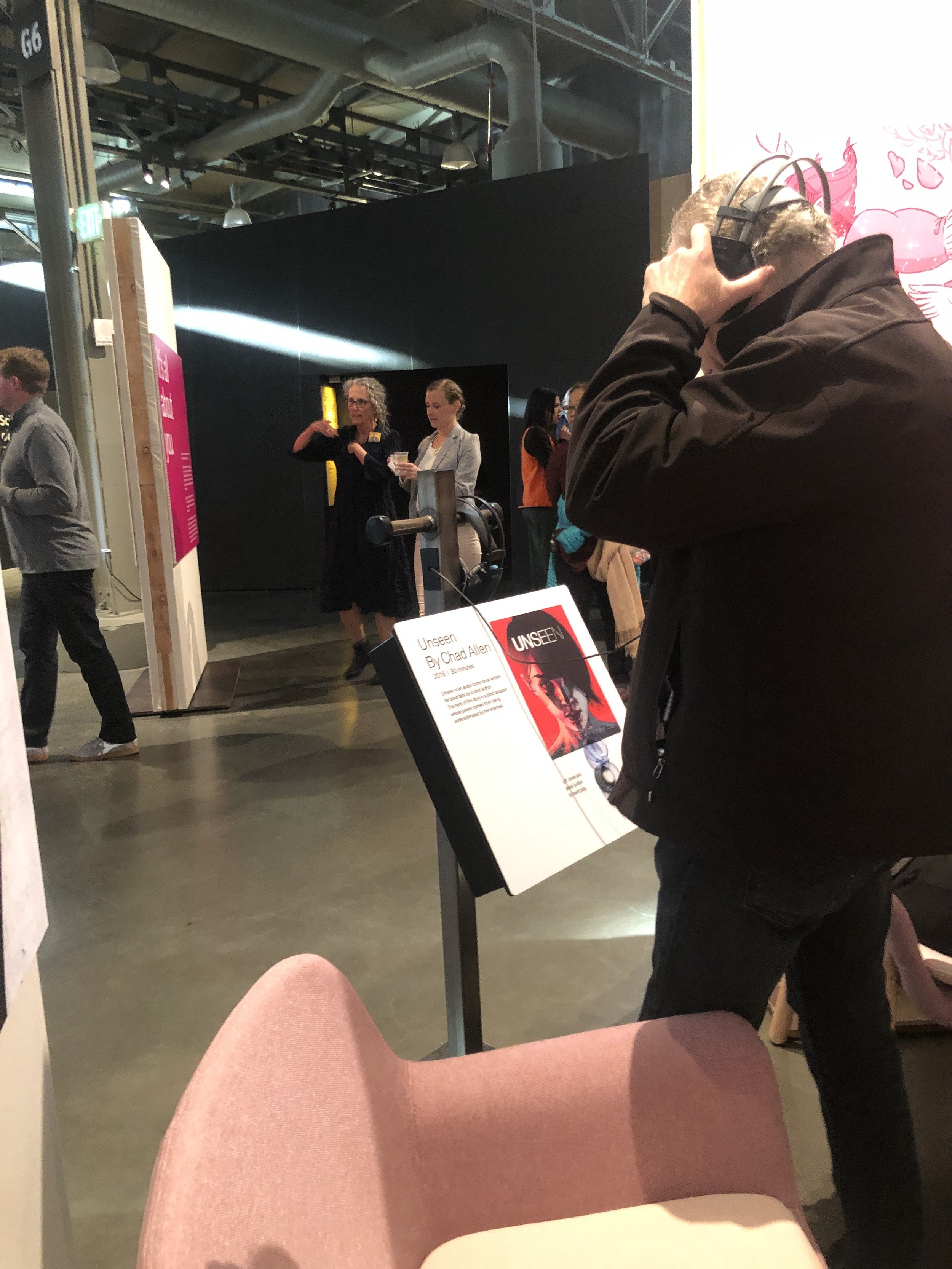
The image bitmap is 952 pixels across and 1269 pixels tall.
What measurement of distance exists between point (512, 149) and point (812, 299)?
8.24m

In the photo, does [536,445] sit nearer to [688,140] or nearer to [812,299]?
[812,299]

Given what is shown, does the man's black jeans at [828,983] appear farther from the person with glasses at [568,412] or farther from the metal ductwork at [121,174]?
the metal ductwork at [121,174]

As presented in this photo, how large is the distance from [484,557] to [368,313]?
22.5 ft

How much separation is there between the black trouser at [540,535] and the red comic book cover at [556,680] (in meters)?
4.27

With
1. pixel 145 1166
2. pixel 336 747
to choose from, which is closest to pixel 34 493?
pixel 336 747

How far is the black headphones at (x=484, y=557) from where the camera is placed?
1.83 metres

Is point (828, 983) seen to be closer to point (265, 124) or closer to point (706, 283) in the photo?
point (706, 283)

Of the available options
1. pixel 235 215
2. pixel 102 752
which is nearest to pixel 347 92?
pixel 235 215

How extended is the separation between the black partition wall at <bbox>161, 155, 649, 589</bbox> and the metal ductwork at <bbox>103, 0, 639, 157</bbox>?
1179mm

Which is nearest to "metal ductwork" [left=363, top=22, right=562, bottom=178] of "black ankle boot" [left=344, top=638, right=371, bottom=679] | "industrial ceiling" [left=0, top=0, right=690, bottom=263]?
"industrial ceiling" [left=0, top=0, right=690, bottom=263]

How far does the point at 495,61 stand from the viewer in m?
7.74

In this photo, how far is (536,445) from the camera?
5.70 meters

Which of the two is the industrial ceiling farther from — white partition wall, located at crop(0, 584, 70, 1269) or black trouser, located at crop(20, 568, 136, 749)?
white partition wall, located at crop(0, 584, 70, 1269)

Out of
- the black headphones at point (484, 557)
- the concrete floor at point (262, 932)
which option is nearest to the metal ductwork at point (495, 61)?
the concrete floor at point (262, 932)
